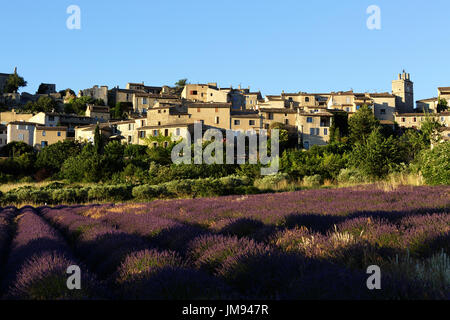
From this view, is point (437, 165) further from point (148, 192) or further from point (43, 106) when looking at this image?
point (43, 106)

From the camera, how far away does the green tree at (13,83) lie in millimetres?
109875

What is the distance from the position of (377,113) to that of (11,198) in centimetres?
6818

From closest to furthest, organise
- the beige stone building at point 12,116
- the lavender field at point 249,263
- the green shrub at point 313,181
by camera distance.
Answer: the lavender field at point 249,263, the green shrub at point 313,181, the beige stone building at point 12,116

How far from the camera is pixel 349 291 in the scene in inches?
123

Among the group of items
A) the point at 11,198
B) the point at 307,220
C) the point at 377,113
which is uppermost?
the point at 377,113

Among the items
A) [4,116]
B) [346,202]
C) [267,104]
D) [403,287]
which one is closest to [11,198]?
[346,202]

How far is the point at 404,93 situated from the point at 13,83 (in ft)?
329

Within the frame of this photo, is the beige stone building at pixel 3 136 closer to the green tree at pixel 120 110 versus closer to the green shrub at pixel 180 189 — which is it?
the green tree at pixel 120 110

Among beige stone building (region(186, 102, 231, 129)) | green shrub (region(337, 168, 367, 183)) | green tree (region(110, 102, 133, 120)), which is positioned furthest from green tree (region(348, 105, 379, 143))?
green tree (region(110, 102, 133, 120))

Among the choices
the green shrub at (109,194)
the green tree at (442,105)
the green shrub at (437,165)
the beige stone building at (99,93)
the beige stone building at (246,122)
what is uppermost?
the beige stone building at (99,93)

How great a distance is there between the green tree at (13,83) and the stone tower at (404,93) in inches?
3817

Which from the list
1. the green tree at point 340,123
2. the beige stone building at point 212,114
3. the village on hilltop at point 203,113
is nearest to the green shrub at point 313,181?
the village on hilltop at point 203,113
